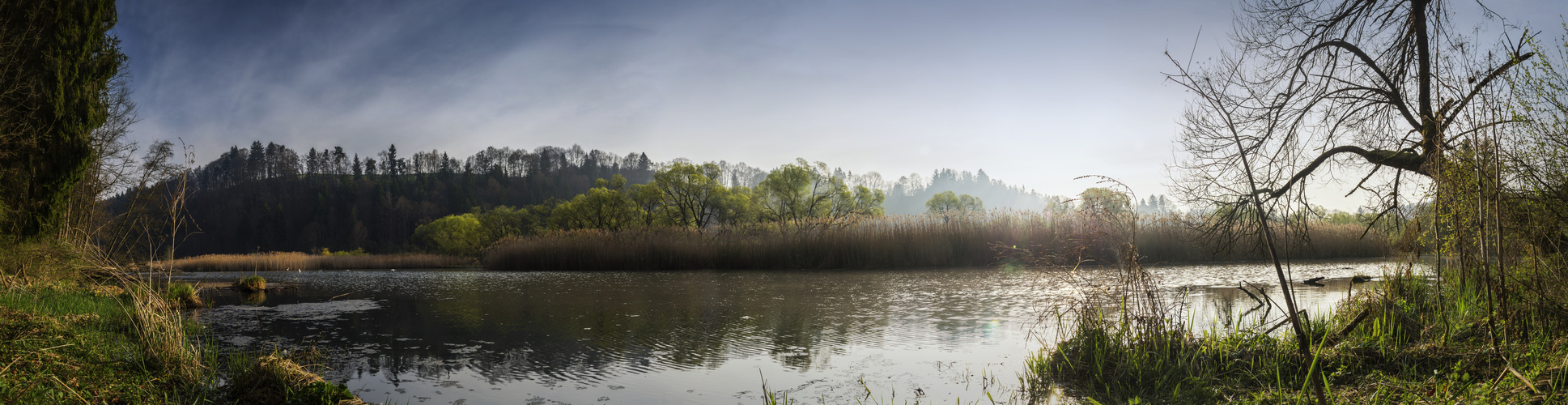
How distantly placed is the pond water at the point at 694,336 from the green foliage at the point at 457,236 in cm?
4832

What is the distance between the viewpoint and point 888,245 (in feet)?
49.8

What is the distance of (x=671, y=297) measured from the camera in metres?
8.71

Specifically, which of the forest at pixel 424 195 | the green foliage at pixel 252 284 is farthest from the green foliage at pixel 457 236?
the green foliage at pixel 252 284

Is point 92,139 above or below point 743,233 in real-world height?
above

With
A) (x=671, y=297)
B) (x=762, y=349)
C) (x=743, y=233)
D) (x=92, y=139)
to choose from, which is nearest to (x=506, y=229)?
(x=743, y=233)

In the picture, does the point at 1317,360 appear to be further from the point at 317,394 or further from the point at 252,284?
the point at 252,284

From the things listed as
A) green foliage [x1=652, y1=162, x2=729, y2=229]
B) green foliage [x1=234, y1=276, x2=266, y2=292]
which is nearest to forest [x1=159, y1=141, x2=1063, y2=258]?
green foliage [x1=652, y1=162, x2=729, y2=229]

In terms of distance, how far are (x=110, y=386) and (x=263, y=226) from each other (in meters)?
102

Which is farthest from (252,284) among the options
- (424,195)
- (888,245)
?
(424,195)

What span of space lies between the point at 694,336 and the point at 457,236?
192 ft

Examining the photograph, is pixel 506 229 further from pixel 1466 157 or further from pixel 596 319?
pixel 1466 157

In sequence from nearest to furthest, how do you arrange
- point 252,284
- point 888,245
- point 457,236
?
point 252,284, point 888,245, point 457,236

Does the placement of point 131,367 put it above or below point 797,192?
below

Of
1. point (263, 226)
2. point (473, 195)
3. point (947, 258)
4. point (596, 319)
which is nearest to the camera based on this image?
point (596, 319)
